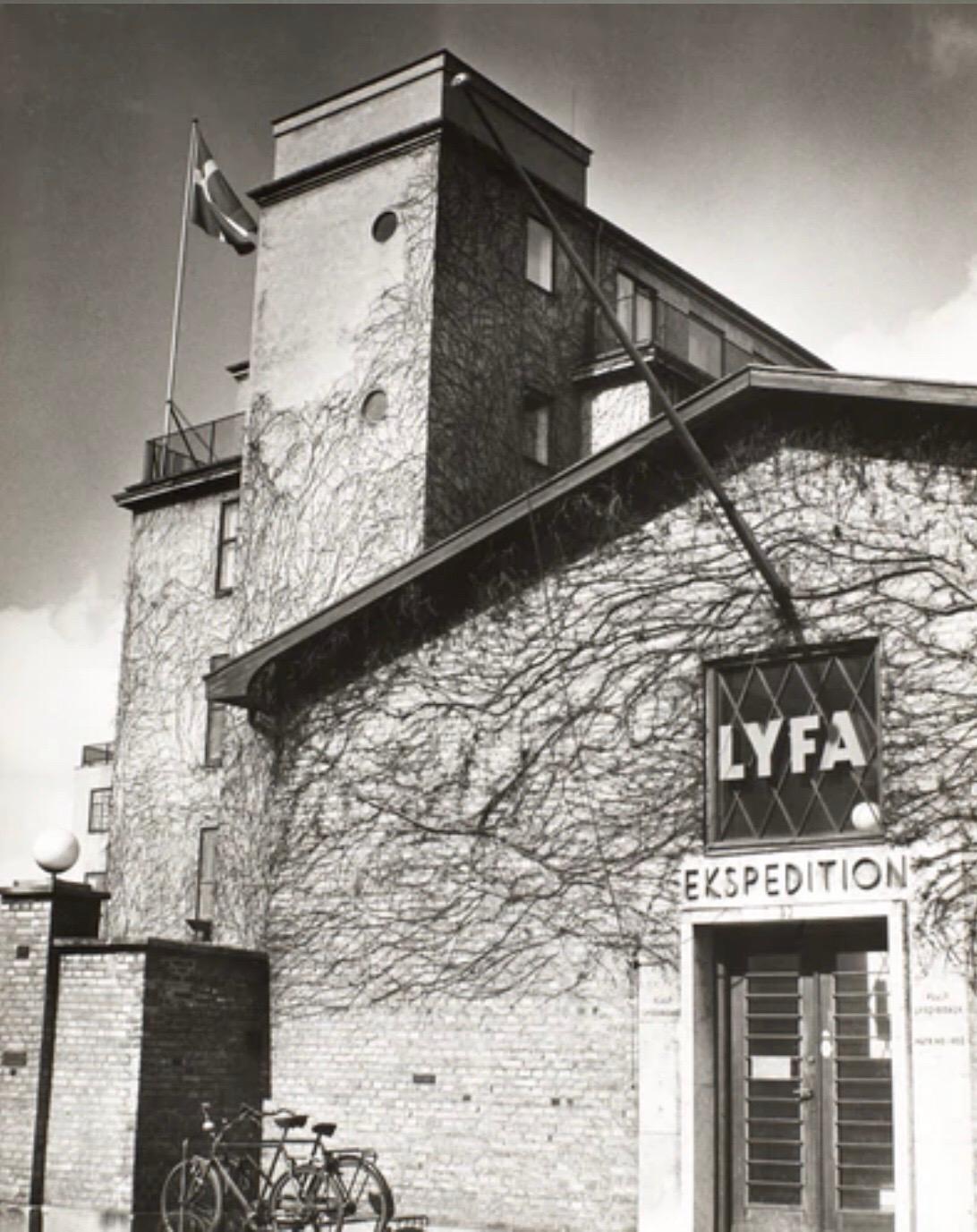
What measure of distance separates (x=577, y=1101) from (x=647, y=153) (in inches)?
390

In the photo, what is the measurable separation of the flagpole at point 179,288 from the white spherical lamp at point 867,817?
19.4 metres

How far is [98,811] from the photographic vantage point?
5684cm

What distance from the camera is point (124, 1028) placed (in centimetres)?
1766

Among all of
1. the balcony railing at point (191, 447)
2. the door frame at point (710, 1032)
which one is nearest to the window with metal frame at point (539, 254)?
the balcony railing at point (191, 447)

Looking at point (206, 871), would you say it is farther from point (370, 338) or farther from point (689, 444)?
point (689, 444)

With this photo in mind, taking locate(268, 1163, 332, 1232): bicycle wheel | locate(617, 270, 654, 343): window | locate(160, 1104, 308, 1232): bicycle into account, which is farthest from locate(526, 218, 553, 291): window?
locate(268, 1163, 332, 1232): bicycle wheel

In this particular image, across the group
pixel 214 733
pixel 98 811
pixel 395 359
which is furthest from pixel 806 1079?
pixel 98 811

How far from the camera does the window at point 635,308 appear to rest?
101 ft

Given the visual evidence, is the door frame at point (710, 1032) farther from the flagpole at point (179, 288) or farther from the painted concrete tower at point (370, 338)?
the flagpole at point (179, 288)

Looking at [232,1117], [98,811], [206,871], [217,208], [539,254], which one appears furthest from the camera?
[98,811]

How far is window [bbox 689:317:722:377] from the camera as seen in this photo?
32594 millimetres

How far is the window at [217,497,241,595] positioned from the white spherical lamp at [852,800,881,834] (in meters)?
18.2

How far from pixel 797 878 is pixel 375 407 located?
1253cm

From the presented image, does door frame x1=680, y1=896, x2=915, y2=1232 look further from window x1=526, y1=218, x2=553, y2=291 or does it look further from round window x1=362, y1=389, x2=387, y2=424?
window x1=526, y1=218, x2=553, y2=291
